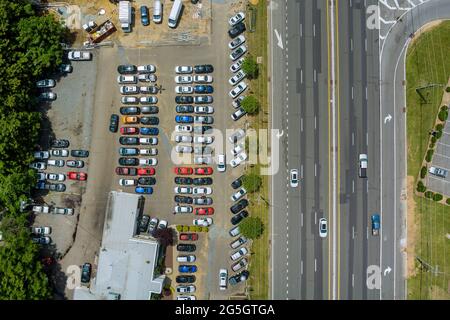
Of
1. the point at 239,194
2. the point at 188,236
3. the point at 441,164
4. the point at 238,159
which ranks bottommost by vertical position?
the point at 188,236

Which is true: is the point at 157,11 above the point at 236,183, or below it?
above

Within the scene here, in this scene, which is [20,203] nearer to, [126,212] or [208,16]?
[126,212]

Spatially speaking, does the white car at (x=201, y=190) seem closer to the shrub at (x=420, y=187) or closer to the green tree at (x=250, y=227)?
the green tree at (x=250, y=227)

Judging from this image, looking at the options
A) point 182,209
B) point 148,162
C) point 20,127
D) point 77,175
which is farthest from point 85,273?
point 20,127

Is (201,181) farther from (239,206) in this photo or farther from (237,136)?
(237,136)

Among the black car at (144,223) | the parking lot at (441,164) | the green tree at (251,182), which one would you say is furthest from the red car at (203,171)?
the parking lot at (441,164)
